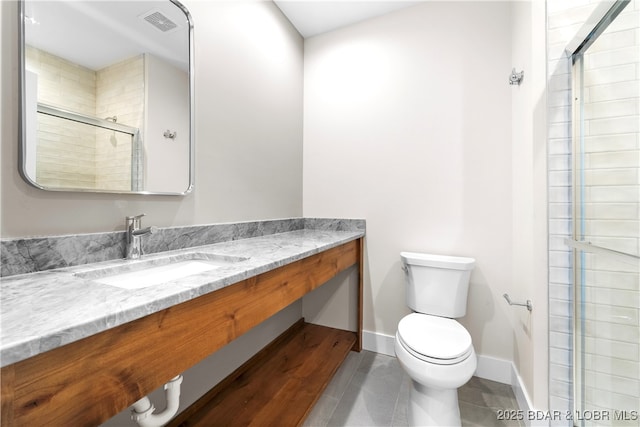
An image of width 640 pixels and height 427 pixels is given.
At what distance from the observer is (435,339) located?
51.3 inches

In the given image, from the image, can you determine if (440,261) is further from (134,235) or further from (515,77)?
(134,235)

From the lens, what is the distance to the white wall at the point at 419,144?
68.2 inches

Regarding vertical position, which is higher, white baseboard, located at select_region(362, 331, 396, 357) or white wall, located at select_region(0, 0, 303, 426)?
white wall, located at select_region(0, 0, 303, 426)

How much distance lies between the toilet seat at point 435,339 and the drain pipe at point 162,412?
0.96 m

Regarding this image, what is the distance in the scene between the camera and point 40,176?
0.85m

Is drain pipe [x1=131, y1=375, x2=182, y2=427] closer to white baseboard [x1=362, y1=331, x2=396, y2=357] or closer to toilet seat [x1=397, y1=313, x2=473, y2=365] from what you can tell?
toilet seat [x1=397, y1=313, x2=473, y2=365]

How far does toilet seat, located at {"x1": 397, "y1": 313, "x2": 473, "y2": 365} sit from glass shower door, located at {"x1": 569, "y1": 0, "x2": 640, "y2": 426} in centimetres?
47

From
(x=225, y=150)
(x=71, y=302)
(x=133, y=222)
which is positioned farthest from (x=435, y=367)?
(x=225, y=150)

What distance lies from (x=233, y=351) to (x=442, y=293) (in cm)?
128

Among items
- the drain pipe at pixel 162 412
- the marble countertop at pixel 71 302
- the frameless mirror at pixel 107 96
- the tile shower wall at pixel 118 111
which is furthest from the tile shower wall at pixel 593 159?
the tile shower wall at pixel 118 111

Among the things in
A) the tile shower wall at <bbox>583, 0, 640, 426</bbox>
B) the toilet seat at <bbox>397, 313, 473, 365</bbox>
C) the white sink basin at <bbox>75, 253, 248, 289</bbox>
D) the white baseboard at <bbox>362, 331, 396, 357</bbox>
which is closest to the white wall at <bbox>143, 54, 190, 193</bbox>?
the white sink basin at <bbox>75, 253, 248, 289</bbox>

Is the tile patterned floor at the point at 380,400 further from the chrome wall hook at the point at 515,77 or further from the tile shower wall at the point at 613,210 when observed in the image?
the chrome wall hook at the point at 515,77

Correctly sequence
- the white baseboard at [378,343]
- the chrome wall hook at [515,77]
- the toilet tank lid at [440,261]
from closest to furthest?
the chrome wall hook at [515,77], the toilet tank lid at [440,261], the white baseboard at [378,343]

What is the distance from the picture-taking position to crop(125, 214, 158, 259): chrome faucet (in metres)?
1.04
